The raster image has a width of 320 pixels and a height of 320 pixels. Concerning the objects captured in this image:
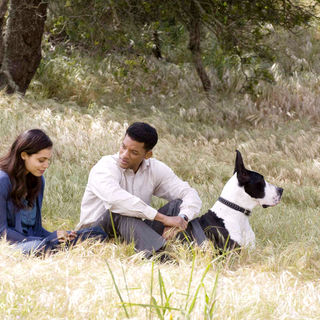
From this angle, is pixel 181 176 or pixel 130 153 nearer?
pixel 130 153

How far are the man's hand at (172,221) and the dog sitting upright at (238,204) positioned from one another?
0.21 metres

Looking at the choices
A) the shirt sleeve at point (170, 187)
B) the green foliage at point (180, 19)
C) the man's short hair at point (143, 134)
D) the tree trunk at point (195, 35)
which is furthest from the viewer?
the tree trunk at point (195, 35)

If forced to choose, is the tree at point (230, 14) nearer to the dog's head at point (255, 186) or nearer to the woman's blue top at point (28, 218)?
the woman's blue top at point (28, 218)

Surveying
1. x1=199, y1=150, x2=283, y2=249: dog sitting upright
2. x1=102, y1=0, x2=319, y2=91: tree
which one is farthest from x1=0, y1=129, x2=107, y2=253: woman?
x1=102, y1=0, x2=319, y2=91: tree

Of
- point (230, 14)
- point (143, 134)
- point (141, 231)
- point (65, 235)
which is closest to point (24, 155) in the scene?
point (65, 235)

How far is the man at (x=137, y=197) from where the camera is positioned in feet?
15.4

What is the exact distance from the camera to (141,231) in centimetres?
472

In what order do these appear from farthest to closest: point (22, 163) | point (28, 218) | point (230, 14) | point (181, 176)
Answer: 1. point (230, 14)
2. point (181, 176)
3. point (28, 218)
4. point (22, 163)

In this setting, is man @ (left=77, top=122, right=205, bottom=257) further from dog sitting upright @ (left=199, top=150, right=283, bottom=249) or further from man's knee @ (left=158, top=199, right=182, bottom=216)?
dog sitting upright @ (left=199, top=150, right=283, bottom=249)

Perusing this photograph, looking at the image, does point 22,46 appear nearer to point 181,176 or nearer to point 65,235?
point 181,176

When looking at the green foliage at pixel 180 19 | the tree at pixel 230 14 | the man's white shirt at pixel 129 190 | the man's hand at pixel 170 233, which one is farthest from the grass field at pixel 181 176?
the tree at pixel 230 14

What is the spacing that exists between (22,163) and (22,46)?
292 inches

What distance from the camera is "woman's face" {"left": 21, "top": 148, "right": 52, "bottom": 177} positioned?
4762mm

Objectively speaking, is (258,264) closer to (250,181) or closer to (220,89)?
(250,181)
